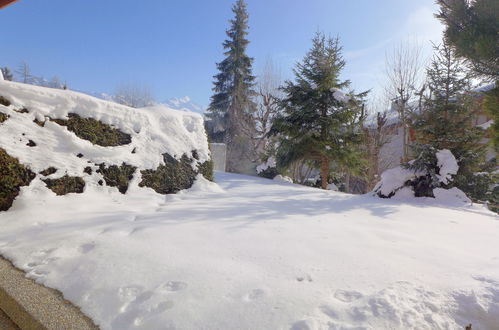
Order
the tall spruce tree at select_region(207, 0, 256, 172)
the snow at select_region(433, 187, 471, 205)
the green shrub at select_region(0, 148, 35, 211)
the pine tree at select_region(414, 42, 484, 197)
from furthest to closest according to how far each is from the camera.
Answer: the tall spruce tree at select_region(207, 0, 256, 172) < the pine tree at select_region(414, 42, 484, 197) < the snow at select_region(433, 187, 471, 205) < the green shrub at select_region(0, 148, 35, 211)

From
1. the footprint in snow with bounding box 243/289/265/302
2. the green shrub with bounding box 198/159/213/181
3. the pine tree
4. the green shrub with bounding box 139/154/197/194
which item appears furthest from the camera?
the pine tree

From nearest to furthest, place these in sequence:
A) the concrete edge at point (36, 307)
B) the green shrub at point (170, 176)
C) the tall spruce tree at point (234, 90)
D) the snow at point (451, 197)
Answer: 1. the concrete edge at point (36, 307)
2. the green shrub at point (170, 176)
3. the snow at point (451, 197)
4. the tall spruce tree at point (234, 90)

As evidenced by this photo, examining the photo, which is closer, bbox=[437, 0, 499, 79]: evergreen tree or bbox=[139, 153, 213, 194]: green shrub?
bbox=[437, 0, 499, 79]: evergreen tree

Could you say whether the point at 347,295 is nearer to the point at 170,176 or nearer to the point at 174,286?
the point at 174,286

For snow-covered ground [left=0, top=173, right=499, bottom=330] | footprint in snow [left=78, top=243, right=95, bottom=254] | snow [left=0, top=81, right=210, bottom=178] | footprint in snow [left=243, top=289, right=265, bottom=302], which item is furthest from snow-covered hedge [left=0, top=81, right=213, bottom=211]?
footprint in snow [left=243, top=289, right=265, bottom=302]

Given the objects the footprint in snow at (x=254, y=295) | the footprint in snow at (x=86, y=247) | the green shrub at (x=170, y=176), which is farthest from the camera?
the green shrub at (x=170, y=176)

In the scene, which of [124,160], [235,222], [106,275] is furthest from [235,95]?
[106,275]

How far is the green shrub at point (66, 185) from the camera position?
2715mm

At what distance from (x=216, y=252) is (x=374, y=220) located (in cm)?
203

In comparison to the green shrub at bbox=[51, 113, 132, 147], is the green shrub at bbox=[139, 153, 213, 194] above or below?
below

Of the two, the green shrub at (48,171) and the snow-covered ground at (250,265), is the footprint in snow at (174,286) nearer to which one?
the snow-covered ground at (250,265)

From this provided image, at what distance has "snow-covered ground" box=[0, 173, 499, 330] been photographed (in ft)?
3.92

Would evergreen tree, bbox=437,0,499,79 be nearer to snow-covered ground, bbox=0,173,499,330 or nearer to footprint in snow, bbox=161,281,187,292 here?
snow-covered ground, bbox=0,173,499,330

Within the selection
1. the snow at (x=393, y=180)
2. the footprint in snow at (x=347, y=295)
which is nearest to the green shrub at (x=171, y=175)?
the footprint in snow at (x=347, y=295)
